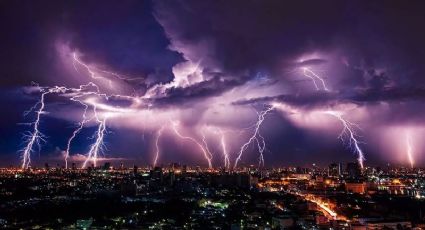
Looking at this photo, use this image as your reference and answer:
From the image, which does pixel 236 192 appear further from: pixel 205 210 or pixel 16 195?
pixel 16 195

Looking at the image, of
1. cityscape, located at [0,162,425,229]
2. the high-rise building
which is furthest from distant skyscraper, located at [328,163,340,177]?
cityscape, located at [0,162,425,229]

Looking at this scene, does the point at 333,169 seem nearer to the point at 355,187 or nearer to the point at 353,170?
the point at 353,170

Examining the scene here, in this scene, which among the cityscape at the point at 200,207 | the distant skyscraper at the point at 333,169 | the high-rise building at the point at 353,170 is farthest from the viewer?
the distant skyscraper at the point at 333,169

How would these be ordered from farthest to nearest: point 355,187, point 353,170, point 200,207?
point 353,170
point 355,187
point 200,207

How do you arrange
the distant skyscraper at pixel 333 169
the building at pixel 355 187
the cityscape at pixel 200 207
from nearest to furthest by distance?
the cityscape at pixel 200 207
the building at pixel 355 187
the distant skyscraper at pixel 333 169

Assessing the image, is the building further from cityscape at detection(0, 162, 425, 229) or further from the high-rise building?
the high-rise building

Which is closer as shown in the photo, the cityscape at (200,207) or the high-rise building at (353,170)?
the cityscape at (200,207)

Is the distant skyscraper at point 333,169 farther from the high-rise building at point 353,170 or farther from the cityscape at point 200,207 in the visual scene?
the cityscape at point 200,207

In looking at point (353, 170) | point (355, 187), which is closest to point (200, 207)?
point (355, 187)

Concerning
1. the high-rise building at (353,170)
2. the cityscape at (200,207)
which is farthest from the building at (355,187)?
the high-rise building at (353,170)

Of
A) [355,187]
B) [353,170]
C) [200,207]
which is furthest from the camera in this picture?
[353,170]

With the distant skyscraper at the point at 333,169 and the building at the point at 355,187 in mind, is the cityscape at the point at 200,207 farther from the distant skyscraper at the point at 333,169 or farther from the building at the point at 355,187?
the distant skyscraper at the point at 333,169
